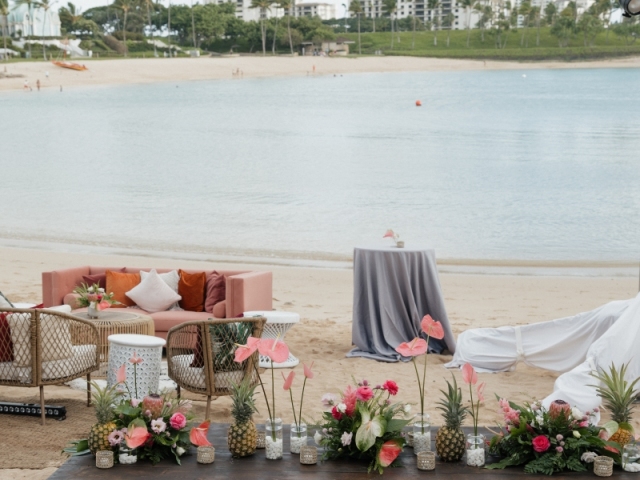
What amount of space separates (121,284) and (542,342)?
357 cm

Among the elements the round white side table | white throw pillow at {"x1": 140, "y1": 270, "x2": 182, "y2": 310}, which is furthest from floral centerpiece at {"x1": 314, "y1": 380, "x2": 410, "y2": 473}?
white throw pillow at {"x1": 140, "y1": 270, "x2": 182, "y2": 310}

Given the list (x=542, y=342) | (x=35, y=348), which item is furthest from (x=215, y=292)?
(x=542, y=342)

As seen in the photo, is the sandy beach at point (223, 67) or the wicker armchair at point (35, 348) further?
the sandy beach at point (223, 67)

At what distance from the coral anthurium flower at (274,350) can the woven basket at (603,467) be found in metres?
1.28

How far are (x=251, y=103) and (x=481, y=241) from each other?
48381 millimetres

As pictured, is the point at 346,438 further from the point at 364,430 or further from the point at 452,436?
the point at 452,436

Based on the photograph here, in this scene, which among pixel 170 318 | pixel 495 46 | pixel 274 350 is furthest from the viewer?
pixel 495 46

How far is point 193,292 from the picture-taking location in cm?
818

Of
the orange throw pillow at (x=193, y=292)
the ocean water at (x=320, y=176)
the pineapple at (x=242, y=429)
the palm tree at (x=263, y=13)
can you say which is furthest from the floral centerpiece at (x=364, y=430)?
the palm tree at (x=263, y=13)

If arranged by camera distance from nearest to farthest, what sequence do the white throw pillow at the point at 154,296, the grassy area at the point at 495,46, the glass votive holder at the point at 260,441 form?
the glass votive holder at the point at 260,441
the white throw pillow at the point at 154,296
the grassy area at the point at 495,46

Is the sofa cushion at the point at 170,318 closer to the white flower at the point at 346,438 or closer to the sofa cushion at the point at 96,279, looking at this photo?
the sofa cushion at the point at 96,279

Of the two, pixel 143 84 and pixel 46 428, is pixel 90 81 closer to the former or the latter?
pixel 143 84

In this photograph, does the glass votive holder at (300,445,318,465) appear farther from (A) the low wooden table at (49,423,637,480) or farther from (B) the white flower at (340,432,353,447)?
(B) the white flower at (340,432,353,447)

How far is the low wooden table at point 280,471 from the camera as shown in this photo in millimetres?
3812
